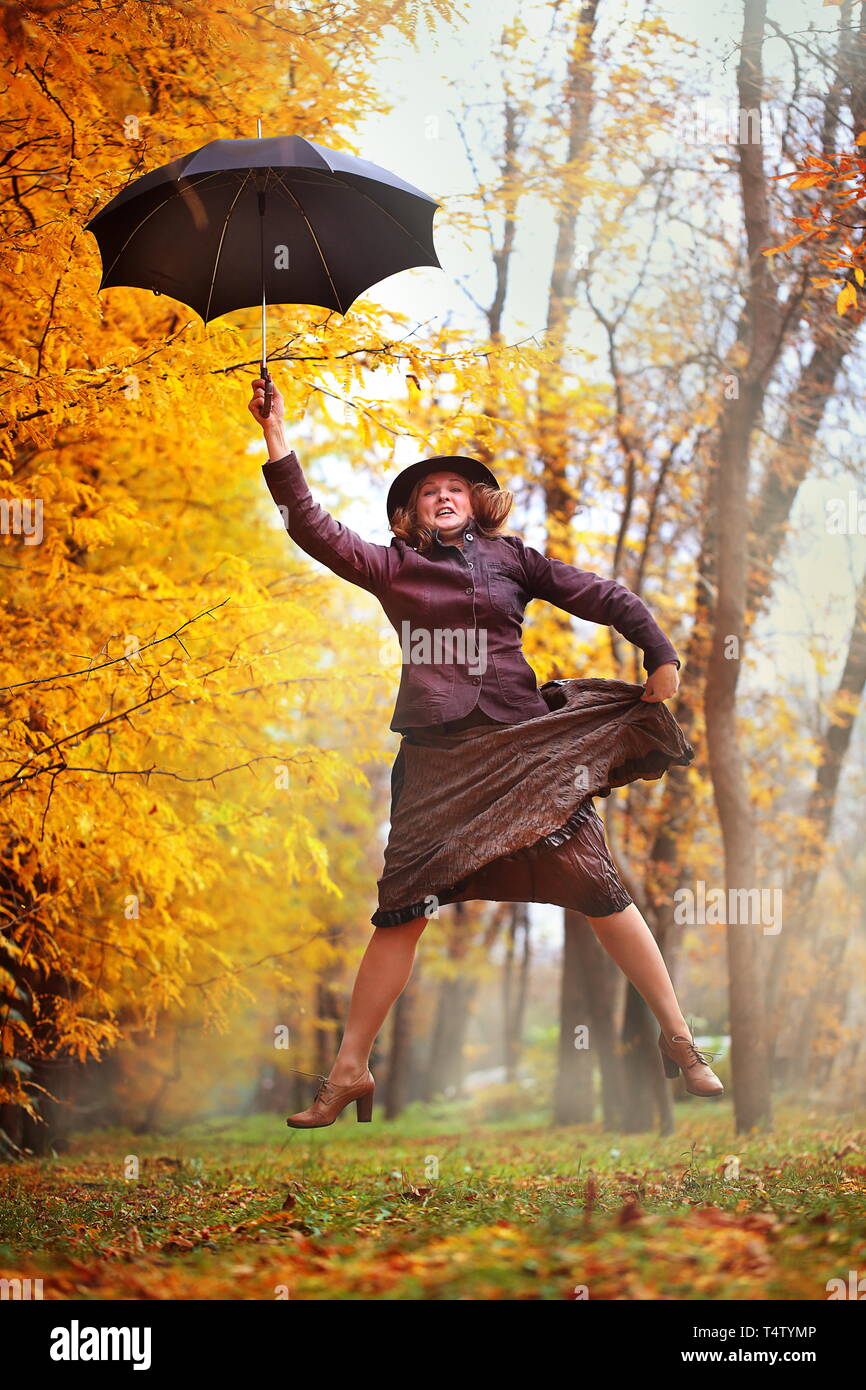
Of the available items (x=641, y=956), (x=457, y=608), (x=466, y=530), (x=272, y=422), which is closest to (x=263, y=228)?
(x=272, y=422)

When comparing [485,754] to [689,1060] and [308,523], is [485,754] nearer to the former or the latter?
[308,523]

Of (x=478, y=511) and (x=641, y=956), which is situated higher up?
(x=478, y=511)

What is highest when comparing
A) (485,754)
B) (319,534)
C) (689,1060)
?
(319,534)

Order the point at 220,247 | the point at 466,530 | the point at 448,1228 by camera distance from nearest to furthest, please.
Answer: the point at 448,1228
the point at 466,530
the point at 220,247

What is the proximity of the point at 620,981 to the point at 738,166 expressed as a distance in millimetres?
7039

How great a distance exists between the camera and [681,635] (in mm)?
11156

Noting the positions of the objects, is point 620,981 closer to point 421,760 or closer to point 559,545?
point 559,545

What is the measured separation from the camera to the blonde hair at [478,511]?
4309 mm

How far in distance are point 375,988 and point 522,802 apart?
0.82 meters

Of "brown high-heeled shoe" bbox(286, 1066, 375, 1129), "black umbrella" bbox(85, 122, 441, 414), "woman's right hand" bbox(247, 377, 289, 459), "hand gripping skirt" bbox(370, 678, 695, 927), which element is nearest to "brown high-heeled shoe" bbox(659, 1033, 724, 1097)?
"hand gripping skirt" bbox(370, 678, 695, 927)

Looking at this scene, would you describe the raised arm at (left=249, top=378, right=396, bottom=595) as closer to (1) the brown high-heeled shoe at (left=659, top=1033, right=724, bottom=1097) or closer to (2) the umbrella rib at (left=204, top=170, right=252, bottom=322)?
(2) the umbrella rib at (left=204, top=170, right=252, bottom=322)

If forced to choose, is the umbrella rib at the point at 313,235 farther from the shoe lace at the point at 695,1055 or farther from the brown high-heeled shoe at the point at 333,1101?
the shoe lace at the point at 695,1055

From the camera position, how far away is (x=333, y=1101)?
3.77m
